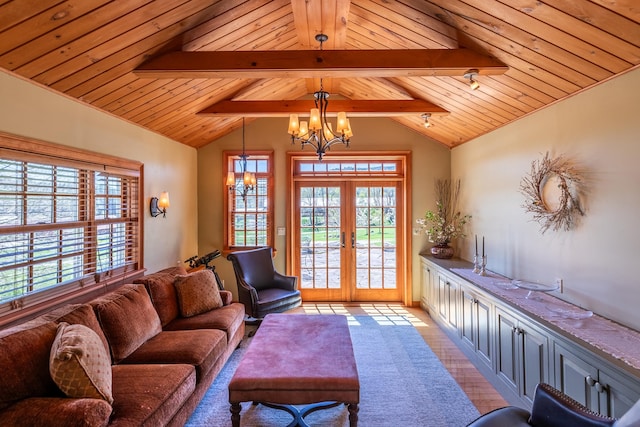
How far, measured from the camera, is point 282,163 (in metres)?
5.25

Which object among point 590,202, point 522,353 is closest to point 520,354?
point 522,353

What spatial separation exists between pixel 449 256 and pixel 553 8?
3.36m

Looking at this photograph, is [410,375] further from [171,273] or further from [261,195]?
[261,195]

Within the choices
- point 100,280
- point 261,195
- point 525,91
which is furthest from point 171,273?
point 525,91

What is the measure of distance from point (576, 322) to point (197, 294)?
126 inches

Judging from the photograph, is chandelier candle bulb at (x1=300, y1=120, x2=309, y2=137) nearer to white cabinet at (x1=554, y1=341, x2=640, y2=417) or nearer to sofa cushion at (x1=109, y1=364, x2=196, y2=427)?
sofa cushion at (x1=109, y1=364, x2=196, y2=427)

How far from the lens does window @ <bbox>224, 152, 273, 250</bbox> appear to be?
5.27m

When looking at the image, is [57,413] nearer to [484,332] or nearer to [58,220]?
[58,220]

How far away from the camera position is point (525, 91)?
285 cm

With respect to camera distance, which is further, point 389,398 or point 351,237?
point 351,237

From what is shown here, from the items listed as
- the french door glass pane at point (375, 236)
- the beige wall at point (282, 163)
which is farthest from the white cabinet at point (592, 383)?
the french door glass pane at point (375, 236)

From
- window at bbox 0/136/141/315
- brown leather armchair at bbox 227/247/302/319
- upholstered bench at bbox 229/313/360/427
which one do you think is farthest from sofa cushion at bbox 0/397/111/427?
brown leather armchair at bbox 227/247/302/319

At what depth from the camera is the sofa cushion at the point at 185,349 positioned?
7.99 feet

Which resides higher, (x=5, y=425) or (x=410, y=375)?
(x=5, y=425)
